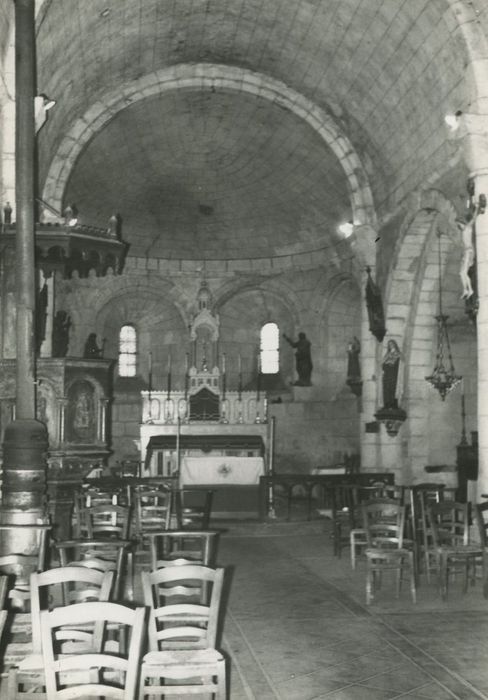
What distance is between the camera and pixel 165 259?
66.9ft

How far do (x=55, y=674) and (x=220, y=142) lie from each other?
15903 millimetres

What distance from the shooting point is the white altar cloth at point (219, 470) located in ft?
47.2

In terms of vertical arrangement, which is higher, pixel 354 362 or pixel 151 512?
pixel 354 362

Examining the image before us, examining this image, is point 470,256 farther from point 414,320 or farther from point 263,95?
point 263,95

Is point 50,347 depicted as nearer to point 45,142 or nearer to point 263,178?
point 45,142

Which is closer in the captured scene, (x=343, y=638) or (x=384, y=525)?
(x=343, y=638)

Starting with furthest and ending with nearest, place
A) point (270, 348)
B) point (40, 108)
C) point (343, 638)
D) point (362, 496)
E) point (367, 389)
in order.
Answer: point (270, 348), point (367, 389), point (362, 496), point (40, 108), point (343, 638)

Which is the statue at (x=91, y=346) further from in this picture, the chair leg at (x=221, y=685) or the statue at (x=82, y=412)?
the chair leg at (x=221, y=685)

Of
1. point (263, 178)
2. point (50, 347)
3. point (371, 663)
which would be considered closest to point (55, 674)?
point (371, 663)

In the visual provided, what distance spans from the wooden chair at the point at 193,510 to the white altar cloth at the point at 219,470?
34cm

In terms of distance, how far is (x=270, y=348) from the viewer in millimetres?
20734

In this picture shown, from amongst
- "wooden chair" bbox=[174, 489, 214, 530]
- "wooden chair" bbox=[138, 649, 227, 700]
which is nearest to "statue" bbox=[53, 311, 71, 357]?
"wooden chair" bbox=[174, 489, 214, 530]

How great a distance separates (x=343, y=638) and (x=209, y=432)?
11.1m

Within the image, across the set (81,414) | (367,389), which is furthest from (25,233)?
(367,389)
